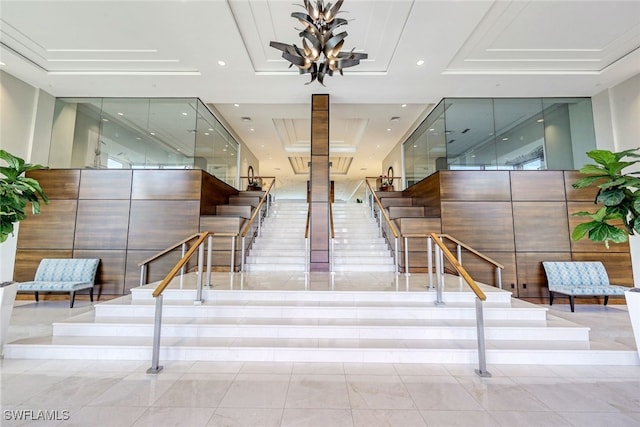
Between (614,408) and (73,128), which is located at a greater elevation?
(73,128)

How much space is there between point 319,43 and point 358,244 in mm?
4845

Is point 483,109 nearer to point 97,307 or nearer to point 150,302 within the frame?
point 150,302

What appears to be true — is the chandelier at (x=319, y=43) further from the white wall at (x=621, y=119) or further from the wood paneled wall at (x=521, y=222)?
the white wall at (x=621, y=119)

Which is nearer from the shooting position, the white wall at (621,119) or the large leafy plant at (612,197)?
the large leafy plant at (612,197)

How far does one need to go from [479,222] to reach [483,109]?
2873 millimetres

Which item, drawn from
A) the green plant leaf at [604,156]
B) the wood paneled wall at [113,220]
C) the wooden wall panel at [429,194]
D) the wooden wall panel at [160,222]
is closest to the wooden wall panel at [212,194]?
the wood paneled wall at [113,220]

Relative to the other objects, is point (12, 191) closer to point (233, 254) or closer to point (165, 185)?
point (165, 185)

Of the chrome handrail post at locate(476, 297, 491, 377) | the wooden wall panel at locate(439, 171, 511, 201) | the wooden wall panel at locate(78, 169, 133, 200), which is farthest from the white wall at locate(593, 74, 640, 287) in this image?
the wooden wall panel at locate(78, 169, 133, 200)

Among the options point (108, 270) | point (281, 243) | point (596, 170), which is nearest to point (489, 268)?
point (596, 170)

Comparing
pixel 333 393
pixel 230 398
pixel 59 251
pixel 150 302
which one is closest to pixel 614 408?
pixel 333 393

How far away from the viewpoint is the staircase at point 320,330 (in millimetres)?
3191

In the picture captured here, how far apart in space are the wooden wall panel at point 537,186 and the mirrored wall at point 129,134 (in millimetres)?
7272

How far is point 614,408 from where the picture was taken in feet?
7.65

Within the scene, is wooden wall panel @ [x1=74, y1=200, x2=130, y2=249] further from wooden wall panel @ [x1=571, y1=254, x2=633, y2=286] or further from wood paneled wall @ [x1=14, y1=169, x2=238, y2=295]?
wooden wall panel @ [x1=571, y1=254, x2=633, y2=286]
